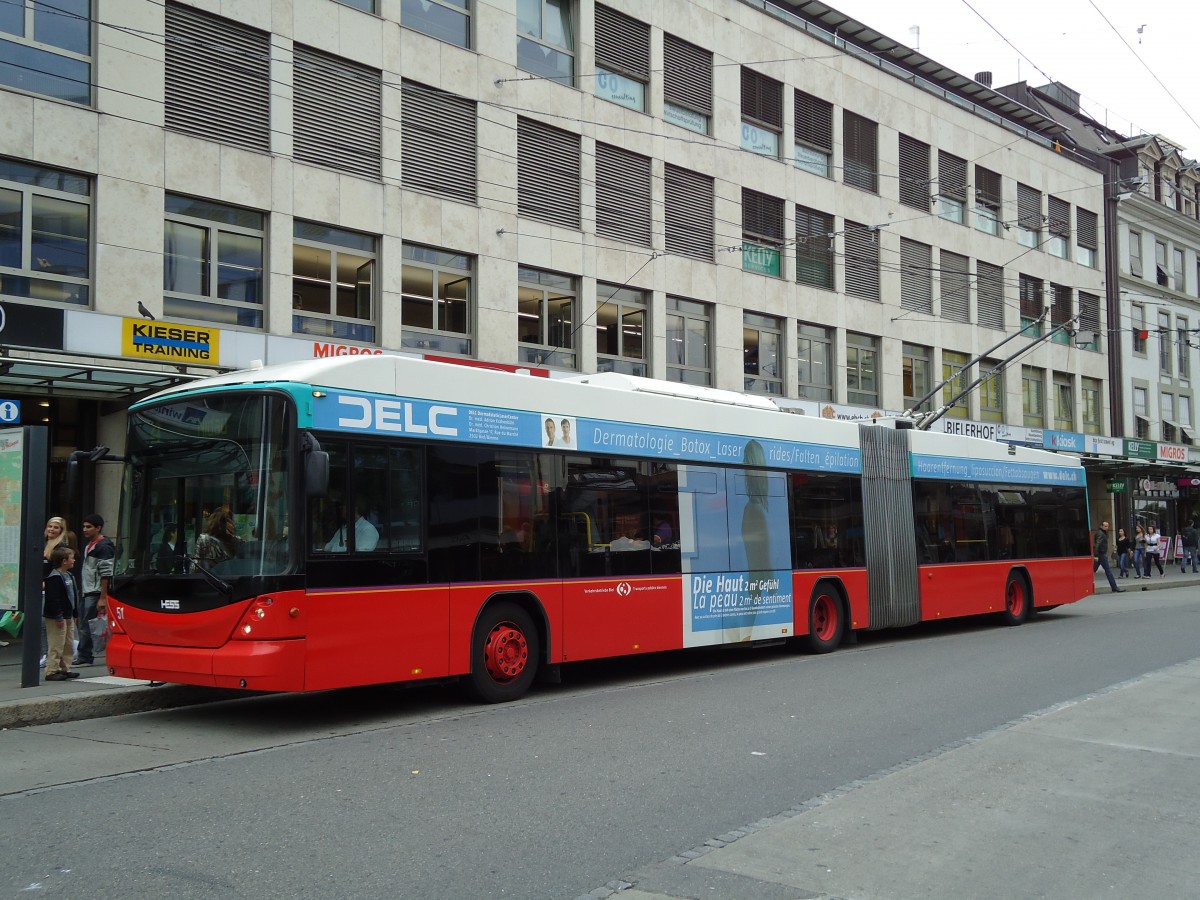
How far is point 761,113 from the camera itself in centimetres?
2784

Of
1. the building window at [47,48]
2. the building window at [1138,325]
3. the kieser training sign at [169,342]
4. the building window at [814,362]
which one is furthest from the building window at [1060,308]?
the building window at [47,48]

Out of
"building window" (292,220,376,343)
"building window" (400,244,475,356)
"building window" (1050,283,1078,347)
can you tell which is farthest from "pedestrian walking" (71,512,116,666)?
"building window" (1050,283,1078,347)

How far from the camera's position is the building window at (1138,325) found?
1713 inches

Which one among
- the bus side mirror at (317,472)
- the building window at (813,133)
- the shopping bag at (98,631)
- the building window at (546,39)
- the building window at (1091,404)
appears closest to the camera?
the bus side mirror at (317,472)

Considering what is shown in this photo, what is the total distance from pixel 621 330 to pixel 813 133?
9.21 meters

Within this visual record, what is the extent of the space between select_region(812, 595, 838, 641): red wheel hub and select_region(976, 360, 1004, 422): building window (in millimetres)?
21305

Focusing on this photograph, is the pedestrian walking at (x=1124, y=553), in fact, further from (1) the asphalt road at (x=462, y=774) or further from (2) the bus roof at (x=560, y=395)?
(1) the asphalt road at (x=462, y=774)

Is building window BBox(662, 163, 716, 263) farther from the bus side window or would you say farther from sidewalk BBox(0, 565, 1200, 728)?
the bus side window

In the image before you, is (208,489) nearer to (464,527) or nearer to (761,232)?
(464,527)

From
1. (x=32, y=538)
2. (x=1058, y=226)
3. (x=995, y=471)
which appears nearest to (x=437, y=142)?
(x=995, y=471)

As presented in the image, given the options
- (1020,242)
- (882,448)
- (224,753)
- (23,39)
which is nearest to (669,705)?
(224,753)

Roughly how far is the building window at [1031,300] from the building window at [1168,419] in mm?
10703

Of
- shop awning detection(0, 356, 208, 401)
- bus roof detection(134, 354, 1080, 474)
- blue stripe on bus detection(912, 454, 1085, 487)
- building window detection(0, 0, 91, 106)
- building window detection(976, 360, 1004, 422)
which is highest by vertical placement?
building window detection(0, 0, 91, 106)

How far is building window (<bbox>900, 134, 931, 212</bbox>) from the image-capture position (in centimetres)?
3231
